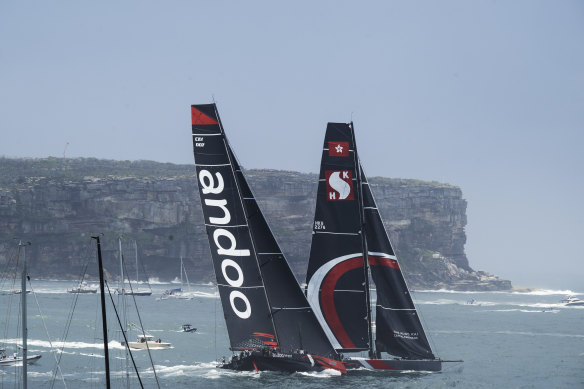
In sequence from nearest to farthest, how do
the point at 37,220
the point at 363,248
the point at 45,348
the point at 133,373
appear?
the point at 363,248, the point at 133,373, the point at 45,348, the point at 37,220

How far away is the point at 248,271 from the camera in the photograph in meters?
41.8

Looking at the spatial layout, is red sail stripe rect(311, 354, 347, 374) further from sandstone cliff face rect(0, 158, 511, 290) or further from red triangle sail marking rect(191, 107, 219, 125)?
sandstone cliff face rect(0, 158, 511, 290)

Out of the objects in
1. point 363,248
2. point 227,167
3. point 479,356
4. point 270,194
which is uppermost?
point 270,194

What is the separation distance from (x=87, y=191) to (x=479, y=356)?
136999 millimetres

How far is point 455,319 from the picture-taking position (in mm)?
105875

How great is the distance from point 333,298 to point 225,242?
6462 millimetres

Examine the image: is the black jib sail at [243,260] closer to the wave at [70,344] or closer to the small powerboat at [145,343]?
the wave at [70,344]

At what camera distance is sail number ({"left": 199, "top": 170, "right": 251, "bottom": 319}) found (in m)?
41.7

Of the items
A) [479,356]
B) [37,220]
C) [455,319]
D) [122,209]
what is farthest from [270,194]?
[479,356]

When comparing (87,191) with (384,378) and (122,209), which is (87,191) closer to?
(122,209)

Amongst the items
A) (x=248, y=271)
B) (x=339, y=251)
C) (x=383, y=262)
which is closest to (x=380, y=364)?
(x=383, y=262)

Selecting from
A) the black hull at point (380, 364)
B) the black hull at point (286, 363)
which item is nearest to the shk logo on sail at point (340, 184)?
the black hull at point (286, 363)

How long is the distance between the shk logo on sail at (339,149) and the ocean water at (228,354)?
10.3 meters

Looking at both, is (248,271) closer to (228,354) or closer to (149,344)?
(228,354)
